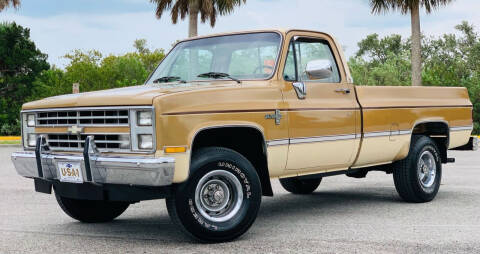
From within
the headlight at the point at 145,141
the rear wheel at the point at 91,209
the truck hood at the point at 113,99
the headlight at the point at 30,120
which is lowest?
the rear wheel at the point at 91,209

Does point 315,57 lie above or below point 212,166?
above

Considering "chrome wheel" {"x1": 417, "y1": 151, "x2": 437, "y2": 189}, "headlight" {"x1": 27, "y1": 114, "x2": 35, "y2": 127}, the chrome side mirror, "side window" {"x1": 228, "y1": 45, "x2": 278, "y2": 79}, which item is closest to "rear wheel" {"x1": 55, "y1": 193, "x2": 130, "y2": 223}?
"headlight" {"x1": 27, "y1": 114, "x2": 35, "y2": 127}

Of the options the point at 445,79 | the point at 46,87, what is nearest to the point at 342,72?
the point at 445,79

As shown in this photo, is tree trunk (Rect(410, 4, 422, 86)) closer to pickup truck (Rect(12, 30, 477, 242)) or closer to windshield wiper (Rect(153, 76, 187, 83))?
pickup truck (Rect(12, 30, 477, 242))

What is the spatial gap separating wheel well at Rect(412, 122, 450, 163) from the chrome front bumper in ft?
14.8

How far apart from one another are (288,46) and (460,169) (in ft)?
25.3

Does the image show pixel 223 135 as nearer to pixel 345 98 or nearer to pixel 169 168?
pixel 169 168

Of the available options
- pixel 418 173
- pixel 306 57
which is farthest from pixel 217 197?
pixel 418 173

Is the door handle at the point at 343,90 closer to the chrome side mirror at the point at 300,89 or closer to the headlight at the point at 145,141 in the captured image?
the chrome side mirror at the point at 300,89

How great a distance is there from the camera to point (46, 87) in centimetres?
3638

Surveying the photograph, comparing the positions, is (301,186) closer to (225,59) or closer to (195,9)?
(225,59)

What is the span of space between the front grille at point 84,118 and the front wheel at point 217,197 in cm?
74

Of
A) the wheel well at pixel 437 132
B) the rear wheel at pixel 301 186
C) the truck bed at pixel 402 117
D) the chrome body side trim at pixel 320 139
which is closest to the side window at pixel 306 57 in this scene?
the truck bed at pixel 402 117

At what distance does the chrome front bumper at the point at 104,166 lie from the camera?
560cm
